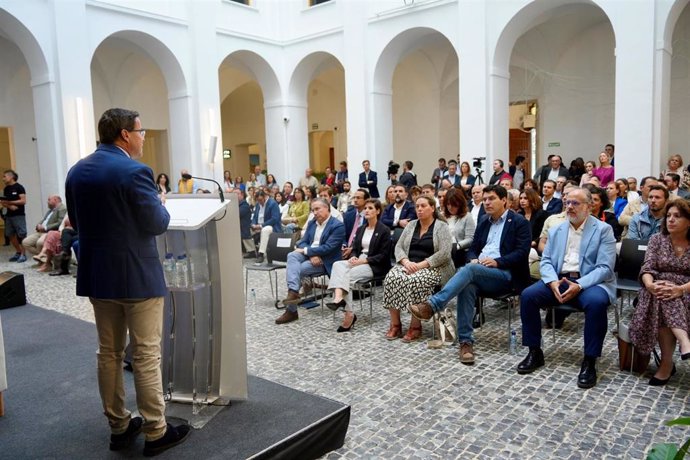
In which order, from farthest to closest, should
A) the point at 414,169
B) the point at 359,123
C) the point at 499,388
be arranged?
1. the point at 414,169
2. the point at 359,123
3. the point at 499,388

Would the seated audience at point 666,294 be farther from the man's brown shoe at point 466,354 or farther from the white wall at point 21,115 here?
the white wall at point 21,115

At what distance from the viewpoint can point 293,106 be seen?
1557cm

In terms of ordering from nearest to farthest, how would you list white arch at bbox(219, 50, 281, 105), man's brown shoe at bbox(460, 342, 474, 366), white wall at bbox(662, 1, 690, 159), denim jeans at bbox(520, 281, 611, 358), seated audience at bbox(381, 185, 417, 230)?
denim jeans at bbox(520, 281, 611, 358) → man's brown shoe at bbox(460, 342, 474, 366) → seated audience at bbox(381, 185, 417, 230) → white wall at bbox(662, 1, 690, 159) → white arch at bbox(219, 50, 281, 105)

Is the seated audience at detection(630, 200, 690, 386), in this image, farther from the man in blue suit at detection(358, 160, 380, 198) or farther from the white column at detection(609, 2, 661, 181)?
the man in blue suit at detection(358, 160, 380, 198)

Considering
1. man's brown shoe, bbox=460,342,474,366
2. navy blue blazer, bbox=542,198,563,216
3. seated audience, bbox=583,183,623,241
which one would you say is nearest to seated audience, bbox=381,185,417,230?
navy blue blazer, bbox=542,198,563,216

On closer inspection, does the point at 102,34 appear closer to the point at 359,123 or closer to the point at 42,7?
the point at 42,7

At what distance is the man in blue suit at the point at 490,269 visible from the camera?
14.5 ft

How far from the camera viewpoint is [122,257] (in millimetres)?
2422

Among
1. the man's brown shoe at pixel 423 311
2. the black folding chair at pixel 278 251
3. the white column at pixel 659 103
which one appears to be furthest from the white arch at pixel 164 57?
the man's brown shoe at pixel 423 311

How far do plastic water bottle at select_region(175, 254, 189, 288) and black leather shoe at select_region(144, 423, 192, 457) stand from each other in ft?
2.39

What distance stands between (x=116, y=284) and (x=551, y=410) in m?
2.67

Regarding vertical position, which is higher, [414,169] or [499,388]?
[414,169]

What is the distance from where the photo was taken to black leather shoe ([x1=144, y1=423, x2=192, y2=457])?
258 cm

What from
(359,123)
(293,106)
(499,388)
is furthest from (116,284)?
(293,106)
